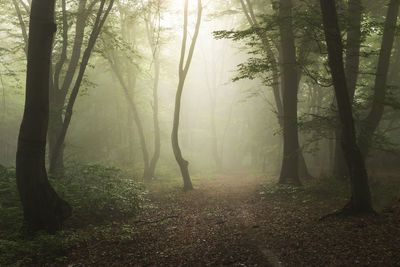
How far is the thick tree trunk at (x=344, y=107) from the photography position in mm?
7283

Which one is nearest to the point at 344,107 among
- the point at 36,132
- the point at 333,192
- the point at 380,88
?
the point at 380,88

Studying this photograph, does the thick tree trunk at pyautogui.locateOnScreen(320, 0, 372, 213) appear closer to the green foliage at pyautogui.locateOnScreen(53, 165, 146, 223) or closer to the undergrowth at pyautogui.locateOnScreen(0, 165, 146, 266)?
the undergrowth at pyautogui.locateOnScreen(0, 165, 146, 266)

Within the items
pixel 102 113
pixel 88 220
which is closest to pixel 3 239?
pixel 88 220

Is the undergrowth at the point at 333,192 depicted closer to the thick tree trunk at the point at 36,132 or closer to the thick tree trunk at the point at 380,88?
the thick tree trunk at the point at 380,88

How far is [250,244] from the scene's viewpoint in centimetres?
671

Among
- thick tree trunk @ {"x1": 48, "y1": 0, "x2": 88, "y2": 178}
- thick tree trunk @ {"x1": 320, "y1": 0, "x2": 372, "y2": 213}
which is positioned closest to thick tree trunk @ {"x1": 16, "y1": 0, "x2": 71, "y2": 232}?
thick tree trunk @ {"x1": 48, "y1": 0, "x2": 88, "y2": 178}

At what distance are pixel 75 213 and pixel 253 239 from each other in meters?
5.06

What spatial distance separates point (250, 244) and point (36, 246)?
4.57m

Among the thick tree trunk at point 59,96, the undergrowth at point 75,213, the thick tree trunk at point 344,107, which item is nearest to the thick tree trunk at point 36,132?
the undergrowth at point 75,213

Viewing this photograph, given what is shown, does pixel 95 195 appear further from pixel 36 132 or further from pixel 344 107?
pixel 344 107

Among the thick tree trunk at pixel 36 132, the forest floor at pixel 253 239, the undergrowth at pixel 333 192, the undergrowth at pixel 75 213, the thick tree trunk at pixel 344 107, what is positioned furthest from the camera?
the undergrowth at pixel 333 192

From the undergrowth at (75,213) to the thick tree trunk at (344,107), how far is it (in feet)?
19.4

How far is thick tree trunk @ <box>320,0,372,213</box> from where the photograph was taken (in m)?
7.28

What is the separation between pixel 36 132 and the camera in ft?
23.9
